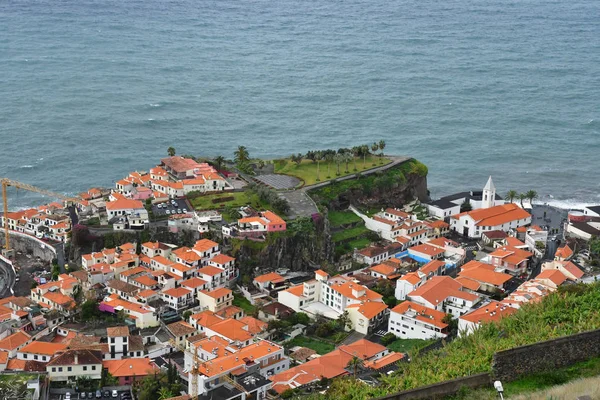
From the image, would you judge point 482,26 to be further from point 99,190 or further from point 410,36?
point 99,190

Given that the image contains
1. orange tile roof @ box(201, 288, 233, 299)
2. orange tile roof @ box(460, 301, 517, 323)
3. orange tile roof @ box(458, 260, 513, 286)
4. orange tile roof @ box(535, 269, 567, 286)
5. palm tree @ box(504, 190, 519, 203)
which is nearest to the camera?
A: orange tile roof @ box(460, 301, 517, 323)

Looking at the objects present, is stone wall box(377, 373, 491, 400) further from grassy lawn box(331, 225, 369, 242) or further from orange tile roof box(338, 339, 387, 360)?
grassy lawn box(331, 225, 369, 242)

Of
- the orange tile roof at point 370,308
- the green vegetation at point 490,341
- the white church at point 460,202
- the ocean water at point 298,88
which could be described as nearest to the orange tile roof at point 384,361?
the orange tile roof at point 370,308

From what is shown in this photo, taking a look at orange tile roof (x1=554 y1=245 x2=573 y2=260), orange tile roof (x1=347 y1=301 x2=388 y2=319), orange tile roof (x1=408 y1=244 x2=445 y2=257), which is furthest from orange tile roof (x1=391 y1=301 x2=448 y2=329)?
orange tile roof (x1=554 y1=245 x2=573 y2=260)

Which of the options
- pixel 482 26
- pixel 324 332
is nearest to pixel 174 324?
→ pixel 324 332

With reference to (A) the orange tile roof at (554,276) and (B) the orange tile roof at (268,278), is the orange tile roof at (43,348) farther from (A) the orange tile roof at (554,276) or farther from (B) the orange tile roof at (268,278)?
(A) the orange tile roof at (554,276)
